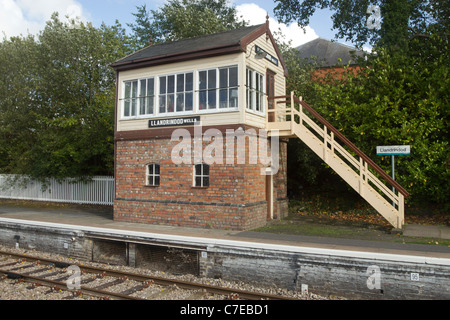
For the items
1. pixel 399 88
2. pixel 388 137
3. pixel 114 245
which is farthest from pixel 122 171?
pixel 399 88

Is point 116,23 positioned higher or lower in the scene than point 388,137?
higher

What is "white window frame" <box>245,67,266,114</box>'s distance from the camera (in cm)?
1208

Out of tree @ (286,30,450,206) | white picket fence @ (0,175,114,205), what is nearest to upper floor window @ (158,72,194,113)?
tree @ (286,30,450,206)

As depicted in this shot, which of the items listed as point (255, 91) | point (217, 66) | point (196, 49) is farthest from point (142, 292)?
point (196, 49)

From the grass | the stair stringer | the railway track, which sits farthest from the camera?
the stair stringer

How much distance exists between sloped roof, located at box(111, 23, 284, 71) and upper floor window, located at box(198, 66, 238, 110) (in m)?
0.60

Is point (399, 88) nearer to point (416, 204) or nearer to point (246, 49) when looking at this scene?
point (416, 204)

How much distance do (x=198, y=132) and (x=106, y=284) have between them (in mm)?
5807

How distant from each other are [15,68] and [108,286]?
842 inches

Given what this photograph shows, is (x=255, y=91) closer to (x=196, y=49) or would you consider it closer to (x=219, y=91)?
(x=219, y=91)

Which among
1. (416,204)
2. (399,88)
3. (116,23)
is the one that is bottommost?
(416,204)

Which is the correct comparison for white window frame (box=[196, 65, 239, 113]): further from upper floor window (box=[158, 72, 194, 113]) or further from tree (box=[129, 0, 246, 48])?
tree (box=[129, 0, 246, 48])

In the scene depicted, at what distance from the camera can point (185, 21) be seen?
24703 millimetres
